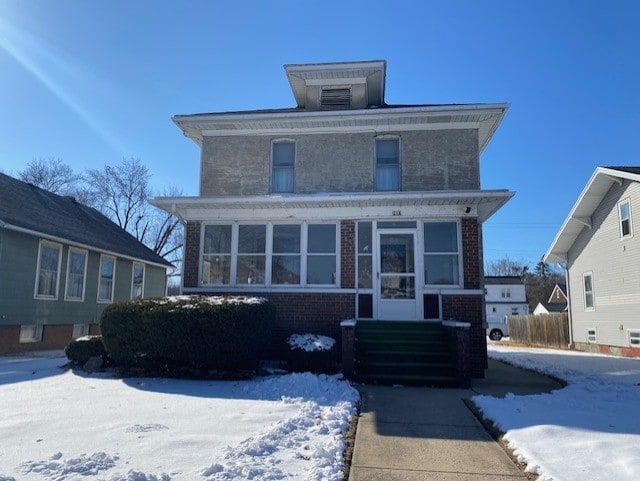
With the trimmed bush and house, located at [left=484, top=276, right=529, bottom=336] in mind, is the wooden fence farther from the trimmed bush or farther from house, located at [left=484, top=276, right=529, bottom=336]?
the trimmed bush

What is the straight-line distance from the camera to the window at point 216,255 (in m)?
12.0

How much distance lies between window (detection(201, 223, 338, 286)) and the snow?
1919 mm

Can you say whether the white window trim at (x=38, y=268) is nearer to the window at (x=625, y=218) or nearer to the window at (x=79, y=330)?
the window at (x=79, y=330)

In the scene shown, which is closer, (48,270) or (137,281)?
(48,270)

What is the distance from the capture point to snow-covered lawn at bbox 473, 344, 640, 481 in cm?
415

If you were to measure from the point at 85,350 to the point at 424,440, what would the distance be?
7.15 meters

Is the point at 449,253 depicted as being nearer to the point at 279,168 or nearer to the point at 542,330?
the point at 279,168

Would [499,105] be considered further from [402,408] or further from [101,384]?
[101,384]

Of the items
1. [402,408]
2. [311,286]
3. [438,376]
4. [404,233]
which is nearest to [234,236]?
[311,286]

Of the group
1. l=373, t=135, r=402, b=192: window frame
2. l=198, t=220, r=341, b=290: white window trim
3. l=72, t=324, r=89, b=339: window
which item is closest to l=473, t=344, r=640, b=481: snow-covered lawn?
l=198, t=220, r=341, b=290: white window trim

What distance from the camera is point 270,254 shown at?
11844 mm

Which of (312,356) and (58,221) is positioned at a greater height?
(58,221)

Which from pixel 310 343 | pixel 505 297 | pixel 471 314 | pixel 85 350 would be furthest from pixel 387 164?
pixel 505 297

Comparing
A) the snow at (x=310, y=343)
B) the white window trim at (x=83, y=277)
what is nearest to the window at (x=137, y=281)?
the white window trim at (x=83, y=277)
